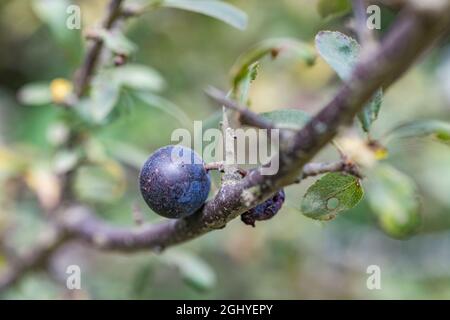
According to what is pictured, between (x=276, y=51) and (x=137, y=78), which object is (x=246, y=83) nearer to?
(x=276, y=51)

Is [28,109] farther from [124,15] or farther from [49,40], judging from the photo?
[124,15]

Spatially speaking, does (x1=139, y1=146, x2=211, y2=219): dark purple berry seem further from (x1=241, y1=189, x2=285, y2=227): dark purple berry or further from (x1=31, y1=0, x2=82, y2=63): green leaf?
(x1=31, y1=0, x2=82, y2=63): green leaf

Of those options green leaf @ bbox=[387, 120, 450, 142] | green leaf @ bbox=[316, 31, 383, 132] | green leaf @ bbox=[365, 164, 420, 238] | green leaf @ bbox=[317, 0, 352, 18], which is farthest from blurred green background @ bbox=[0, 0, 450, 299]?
green leaf @ bbox=[316, 31, 383, 132]

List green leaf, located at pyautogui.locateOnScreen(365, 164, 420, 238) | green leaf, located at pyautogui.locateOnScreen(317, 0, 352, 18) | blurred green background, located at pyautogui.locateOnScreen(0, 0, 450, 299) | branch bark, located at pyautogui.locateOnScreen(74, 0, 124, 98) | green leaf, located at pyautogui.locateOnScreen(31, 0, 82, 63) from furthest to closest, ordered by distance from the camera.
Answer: blurred green background, located at pyautogui.locateOnScreen(0, 0, 450, 299)
green leaf, located at pyautogui.locateOnScreen(31, 0, 82, 63)
green leaf, located at pyautogui.locateOnScreen(365, 164, 420, 238)
branch bark, located at pyautogui.locateOnScreen(74, 0, 124, 98)
green leaf, located at pyautogui.locateOnScreen(317, 0, 352, 18)

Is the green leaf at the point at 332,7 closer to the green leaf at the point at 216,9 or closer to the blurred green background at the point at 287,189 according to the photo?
the green leaf at the point at 216,9

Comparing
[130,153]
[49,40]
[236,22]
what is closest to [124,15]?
[236,22]

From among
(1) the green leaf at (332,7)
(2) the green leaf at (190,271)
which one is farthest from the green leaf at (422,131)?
(2) the green leaf at (190,271)

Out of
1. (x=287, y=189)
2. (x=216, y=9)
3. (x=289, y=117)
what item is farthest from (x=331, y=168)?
(x=287, y=189)
